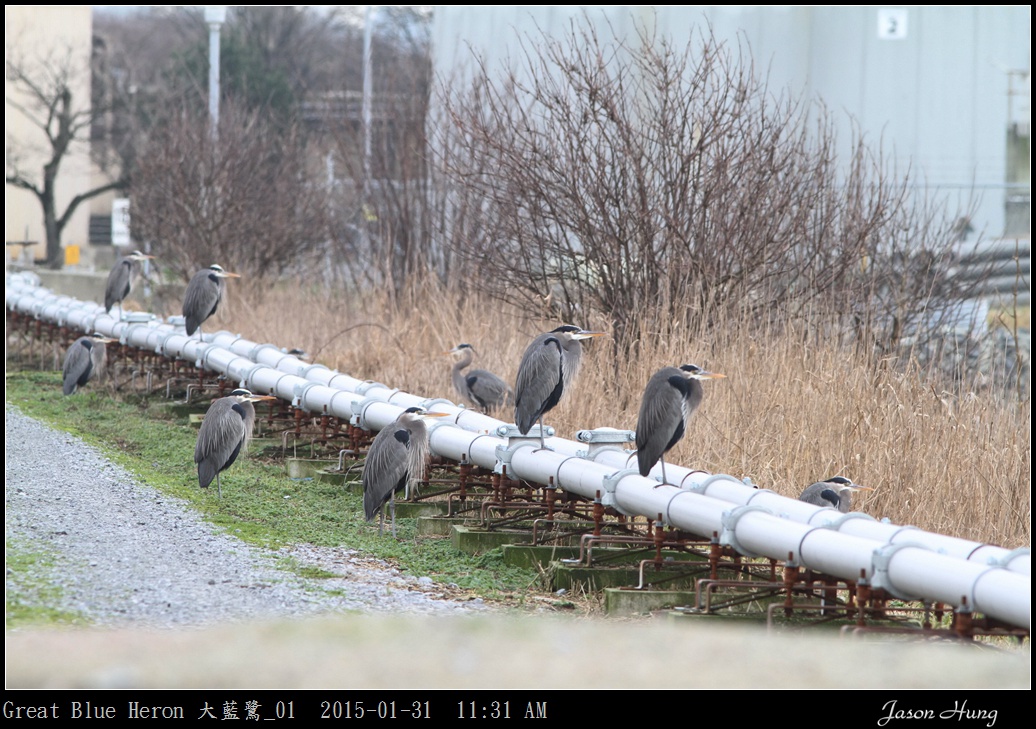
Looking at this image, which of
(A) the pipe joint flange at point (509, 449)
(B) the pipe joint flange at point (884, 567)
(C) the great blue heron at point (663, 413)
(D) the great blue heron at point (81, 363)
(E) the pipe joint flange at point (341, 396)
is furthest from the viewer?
(D) the great blue heron at point (81, 363)

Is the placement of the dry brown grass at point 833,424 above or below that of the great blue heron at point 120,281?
below

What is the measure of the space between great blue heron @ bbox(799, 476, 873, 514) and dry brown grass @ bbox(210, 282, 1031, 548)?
0.97 m

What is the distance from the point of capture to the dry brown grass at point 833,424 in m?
9.68

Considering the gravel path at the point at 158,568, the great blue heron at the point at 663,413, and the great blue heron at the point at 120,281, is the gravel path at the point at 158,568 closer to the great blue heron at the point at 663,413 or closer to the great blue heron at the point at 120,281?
the great blue heron at the point at 663,413

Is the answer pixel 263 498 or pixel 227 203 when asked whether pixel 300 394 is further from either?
pixel 227 203

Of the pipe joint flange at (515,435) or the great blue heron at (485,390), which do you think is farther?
the great blue heron at (485,390)

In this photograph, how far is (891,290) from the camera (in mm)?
14797

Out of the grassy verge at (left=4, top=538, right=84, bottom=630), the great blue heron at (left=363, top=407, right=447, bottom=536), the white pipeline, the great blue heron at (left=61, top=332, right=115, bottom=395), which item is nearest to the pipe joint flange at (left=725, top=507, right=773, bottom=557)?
the white pipeline

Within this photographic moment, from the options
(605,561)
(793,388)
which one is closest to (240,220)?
(793,388)

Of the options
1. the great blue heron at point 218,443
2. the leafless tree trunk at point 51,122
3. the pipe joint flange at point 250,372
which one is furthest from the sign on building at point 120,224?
the great blue heron at point 218,443

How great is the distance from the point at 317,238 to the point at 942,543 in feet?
65.1

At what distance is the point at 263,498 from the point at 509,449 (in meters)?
2.35

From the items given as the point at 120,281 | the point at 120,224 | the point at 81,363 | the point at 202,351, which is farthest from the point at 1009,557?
the point at 120,224

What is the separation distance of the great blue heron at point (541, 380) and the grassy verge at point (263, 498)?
3.57 ft
